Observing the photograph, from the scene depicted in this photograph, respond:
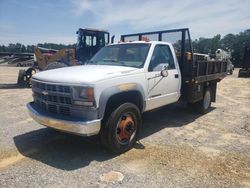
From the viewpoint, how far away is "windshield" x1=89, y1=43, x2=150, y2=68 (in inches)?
217

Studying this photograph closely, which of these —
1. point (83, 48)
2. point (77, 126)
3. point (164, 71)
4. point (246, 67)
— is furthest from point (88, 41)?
point (246, 67)

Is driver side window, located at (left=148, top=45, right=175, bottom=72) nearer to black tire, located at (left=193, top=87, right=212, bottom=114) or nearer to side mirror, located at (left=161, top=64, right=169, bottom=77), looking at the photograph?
side mirror, located at (left=161, top=64, right=169, bottom=77)

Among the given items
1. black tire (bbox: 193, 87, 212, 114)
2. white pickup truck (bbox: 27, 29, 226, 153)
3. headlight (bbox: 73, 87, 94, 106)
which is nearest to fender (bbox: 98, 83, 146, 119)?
white pickup truck (bbox: 27, 29, 226, 153)

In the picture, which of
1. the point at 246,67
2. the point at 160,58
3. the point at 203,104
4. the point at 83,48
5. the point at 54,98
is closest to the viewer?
the point at 54,98

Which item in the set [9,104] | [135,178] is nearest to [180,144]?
[135,178]

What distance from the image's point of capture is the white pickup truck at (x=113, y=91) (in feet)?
13.9

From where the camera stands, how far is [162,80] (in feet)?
19.1

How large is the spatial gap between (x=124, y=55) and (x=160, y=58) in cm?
80

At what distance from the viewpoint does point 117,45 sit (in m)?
6.25

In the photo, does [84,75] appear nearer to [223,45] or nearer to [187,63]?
[187,63]

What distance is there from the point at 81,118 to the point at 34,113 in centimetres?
113

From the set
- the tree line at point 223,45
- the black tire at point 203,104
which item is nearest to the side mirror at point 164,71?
the black tire at point 203,104

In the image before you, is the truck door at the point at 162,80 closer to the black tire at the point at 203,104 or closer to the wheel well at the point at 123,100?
the wheel well at the point at 123,100

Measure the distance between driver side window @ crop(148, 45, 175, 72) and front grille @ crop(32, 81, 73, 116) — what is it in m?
1.86
